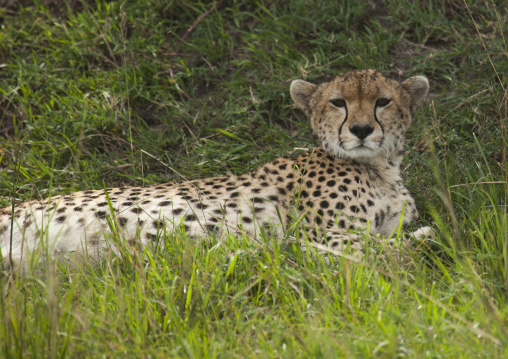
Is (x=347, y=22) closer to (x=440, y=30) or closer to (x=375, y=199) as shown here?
(x=440, y=30)

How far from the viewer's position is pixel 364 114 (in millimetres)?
3941

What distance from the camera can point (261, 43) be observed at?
18.3ft

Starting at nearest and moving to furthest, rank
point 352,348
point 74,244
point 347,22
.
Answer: point 352,348, point 74,244, point 347,22

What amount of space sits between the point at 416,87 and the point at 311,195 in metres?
1.05

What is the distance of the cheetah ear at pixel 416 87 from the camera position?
4.27 meters

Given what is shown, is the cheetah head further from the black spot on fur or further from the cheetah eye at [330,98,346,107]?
the black spot on fur

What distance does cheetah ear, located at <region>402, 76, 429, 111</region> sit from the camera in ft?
14.0

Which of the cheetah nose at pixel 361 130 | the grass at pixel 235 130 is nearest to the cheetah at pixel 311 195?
the cheetah nose at pixel 361 130

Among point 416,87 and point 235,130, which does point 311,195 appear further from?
point 235,130

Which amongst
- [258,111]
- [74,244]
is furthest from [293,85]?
[74,244]

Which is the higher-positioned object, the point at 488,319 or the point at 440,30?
the point at 440,30

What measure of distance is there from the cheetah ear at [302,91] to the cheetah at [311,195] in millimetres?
111

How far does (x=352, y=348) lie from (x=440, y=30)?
3.88 metres

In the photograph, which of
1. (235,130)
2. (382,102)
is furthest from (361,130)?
(235,130)
